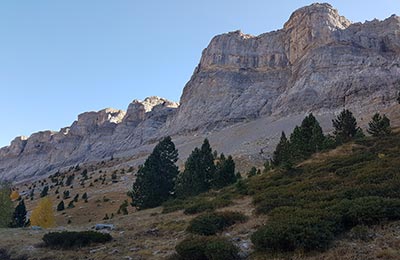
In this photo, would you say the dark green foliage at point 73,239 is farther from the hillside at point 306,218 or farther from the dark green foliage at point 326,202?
the dark green foliage at point 326,202

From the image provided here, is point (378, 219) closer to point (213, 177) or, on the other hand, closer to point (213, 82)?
point (213, 177)

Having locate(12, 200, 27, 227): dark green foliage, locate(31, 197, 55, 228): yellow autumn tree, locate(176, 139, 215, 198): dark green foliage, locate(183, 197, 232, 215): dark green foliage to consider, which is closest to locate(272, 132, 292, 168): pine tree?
locate(176, 139, 215, 198): dark green foliage

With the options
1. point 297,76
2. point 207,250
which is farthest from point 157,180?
point 297,76

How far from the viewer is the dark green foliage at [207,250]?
13305mm

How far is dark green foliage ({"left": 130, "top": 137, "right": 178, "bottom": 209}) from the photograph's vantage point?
137 feet

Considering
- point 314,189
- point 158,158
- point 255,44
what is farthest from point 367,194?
point 255,44

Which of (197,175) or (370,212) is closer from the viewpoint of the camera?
(370,212)

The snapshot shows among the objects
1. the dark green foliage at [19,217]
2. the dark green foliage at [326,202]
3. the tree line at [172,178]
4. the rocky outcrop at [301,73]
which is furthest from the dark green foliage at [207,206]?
the rocky outcrop at [301,73]

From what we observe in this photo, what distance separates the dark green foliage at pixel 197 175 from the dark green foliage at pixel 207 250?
2716 cm

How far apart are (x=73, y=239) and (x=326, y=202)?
13.2m

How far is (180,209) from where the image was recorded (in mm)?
29562

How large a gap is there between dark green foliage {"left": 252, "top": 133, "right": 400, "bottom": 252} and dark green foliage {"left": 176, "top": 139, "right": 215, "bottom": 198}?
42.6ft

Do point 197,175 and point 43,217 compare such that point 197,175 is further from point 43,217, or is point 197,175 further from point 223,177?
point 43,217

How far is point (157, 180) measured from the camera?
43.6 m
